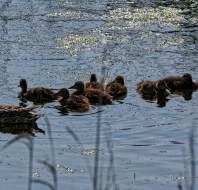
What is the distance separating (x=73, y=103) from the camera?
33.9 feet

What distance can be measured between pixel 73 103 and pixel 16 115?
39.3 inches

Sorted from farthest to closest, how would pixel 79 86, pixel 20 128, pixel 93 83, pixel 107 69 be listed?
pixel 107 69, pixel 93 83, pixel 79 86, pixel 20 128


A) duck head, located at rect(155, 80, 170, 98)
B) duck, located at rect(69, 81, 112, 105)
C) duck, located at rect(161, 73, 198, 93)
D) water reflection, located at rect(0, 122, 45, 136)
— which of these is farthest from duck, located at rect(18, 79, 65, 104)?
duck, located at rect(161, 73, 198, 93)

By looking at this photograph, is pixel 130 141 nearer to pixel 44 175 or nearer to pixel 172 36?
pixel 44 175

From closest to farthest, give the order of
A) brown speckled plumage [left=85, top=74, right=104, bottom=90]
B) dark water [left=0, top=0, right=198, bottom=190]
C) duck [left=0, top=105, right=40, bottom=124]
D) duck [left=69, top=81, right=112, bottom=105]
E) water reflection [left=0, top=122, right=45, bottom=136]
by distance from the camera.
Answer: dark water [left=0, top=0, right=198, bottom=190], water reflection [left=0, top=122, right=45, bottom=136], duck [left=0, top=105, right=40, bottom=124], duck [left=69, top=81, right=112, bottom=105], brown speckled plumage [left=85, top=74, right=104, bottom=90]

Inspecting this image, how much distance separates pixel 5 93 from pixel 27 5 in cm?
602

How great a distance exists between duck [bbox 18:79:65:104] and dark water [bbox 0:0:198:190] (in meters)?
0.14

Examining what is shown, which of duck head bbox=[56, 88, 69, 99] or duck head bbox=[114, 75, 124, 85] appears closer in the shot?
duck head bbox=[56, 88, 69, 99]

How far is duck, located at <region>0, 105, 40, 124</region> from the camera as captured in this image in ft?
31.6

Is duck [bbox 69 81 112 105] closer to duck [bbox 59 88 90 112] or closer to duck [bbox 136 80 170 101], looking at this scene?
duck [bbox 59 88 90 112]

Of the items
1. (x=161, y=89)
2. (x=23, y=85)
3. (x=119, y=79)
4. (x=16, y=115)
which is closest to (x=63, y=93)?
(x=23, y=85)

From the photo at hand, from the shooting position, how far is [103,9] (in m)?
16.2

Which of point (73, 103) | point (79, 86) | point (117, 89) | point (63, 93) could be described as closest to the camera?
point (73, 103)

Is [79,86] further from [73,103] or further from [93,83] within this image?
[73,103]
